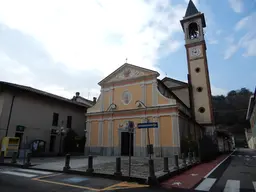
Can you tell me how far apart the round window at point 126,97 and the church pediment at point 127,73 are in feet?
6.32

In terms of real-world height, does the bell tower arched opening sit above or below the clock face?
above

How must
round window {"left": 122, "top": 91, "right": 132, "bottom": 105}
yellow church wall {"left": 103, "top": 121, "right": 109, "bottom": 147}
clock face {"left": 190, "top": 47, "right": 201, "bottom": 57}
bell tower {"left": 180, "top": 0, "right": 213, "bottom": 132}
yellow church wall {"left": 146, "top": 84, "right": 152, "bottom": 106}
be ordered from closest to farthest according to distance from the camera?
yellow church wall {"left": 146, "top": 84, "right": 152, "bottom": 106} → yellow church wall {"left": 103, "top": 121, "right": 109, "bottom": 147} → round window {"left": 122, "top": 91, "right": 132, "bottom": 105} → bell tower {"left": 180, "top": 0, "right": 213, "bottom": 132} → clock face {"left": 190, "top": 47, "right": 201, "bottom": 57}

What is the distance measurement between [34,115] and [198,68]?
25368 mm

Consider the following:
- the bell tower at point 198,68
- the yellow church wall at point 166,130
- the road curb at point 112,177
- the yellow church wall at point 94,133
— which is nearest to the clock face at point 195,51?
the bell tower at point 198,68

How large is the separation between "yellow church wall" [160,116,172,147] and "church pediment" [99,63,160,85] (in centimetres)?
522

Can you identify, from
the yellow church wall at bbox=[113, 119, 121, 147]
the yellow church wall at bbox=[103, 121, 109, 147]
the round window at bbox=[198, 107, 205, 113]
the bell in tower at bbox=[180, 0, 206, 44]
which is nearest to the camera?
the yellow church wall at bbox=[113, 119, 121, 147]

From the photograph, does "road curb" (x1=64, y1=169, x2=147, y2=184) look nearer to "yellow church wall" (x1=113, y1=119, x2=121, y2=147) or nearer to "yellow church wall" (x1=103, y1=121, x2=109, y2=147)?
"yellow church wall" (x1=113, y1=119, x2=121, y2=147)

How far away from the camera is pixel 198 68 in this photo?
29.2 m

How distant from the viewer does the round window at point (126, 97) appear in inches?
829

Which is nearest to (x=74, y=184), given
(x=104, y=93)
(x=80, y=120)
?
(x=104, y=93)

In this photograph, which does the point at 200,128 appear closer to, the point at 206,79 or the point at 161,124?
the point at 206,79

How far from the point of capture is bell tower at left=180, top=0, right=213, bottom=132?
27578 millimetres

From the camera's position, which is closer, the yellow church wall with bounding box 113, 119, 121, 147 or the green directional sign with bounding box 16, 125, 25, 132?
the green directional sign with bounding box 16, 125, 25, 132

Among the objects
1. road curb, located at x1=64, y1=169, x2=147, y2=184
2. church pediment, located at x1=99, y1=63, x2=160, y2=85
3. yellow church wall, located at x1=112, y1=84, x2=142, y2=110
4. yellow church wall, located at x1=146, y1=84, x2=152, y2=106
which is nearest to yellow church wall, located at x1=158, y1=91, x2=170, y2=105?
yellow church wall, located at x1=146, y1=84, x2=152, y2=106
